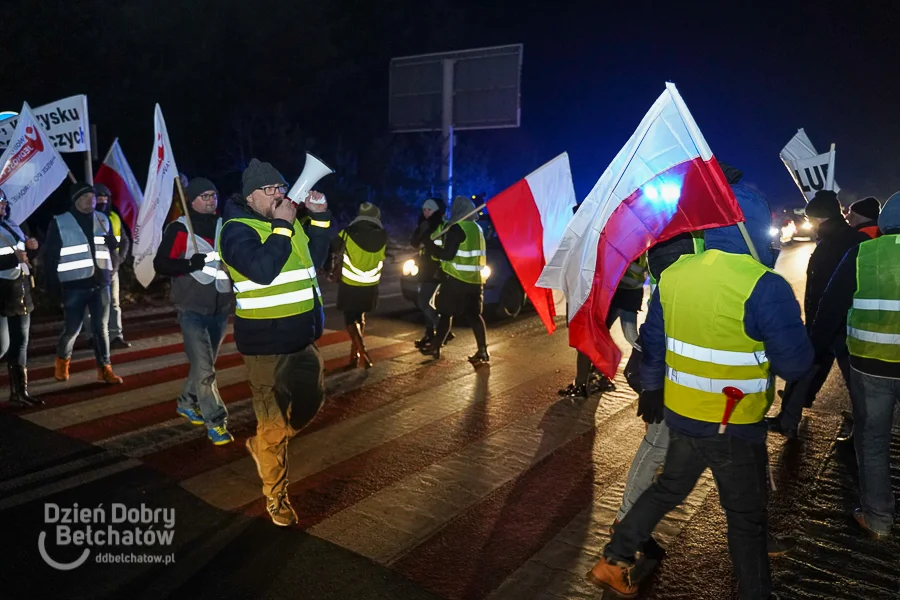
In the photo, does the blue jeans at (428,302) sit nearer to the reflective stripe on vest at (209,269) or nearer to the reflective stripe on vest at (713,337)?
the reflective stripe on vest at (209,269)

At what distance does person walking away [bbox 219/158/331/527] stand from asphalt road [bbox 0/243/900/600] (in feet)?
1.38

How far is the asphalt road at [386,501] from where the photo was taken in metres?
3.70

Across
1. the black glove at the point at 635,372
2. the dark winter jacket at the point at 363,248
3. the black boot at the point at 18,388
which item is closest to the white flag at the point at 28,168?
the black boot at the point at 18,388

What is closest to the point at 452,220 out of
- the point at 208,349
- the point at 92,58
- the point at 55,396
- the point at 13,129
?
the point at 208,349

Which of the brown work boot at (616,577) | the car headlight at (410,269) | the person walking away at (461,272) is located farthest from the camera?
the car headlight at (410,269)

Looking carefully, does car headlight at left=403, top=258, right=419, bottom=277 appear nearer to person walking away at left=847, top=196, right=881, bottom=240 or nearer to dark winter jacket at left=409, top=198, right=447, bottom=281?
dark winter jacket at left=409, top=198, right=447, bottom=281

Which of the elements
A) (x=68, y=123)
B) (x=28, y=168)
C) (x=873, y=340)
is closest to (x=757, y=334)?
(x=873, y=340)

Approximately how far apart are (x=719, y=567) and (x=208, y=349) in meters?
3.86

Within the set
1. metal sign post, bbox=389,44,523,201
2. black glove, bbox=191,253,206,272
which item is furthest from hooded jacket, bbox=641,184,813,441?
metal sign post, bbox=389,44,523,201

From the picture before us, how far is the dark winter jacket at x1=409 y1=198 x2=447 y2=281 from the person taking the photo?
27.9ft

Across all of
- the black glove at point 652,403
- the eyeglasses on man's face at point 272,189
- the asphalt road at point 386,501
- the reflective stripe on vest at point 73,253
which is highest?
the eyeglasses on man's face at point 272,189

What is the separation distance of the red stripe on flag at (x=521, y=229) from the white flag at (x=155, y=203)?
261 centimetres

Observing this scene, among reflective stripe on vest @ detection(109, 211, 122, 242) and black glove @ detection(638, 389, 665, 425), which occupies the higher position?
reflective stripe on vest @ detection(109, 211, 122, 242)

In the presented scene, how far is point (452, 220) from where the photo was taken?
7.86 m
